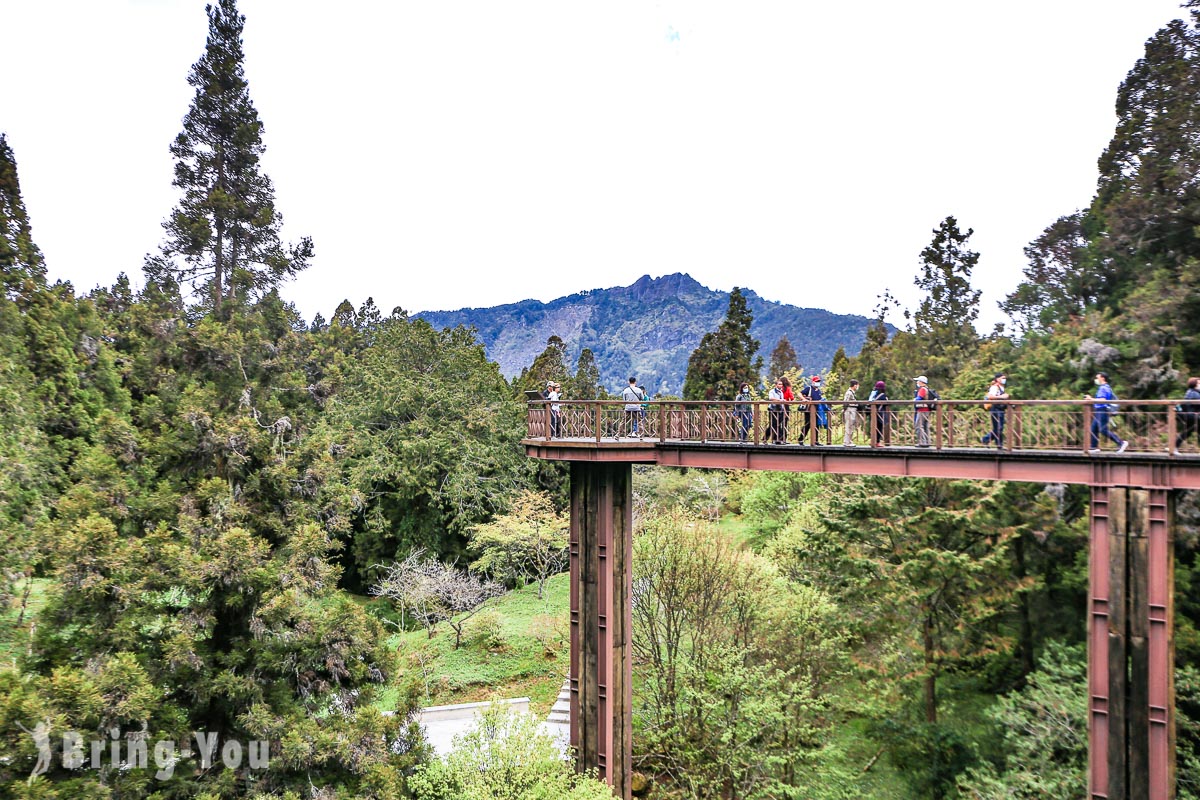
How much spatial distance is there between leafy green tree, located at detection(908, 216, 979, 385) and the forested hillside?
109 metres

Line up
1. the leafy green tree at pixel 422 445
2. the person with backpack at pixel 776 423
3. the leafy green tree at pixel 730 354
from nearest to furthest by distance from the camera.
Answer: the person with backpack at pixel 776 423 < the leafy green tree at pixel 422 445 < the leafy green tree at pixel 730 354

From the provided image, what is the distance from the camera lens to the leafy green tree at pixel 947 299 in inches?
1373

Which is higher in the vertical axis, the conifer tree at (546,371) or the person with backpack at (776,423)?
the conifer tree at (546,371)

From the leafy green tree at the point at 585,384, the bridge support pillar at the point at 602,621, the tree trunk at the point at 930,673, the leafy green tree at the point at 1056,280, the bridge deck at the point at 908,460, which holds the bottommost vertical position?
the tree trunk at the point at 930,673

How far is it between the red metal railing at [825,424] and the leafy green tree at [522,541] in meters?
11.6

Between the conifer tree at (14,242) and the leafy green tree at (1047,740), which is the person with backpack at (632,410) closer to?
the leafy green tree at (1047,740)

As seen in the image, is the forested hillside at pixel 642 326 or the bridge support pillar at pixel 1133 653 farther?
the forested hillside at pixel 642 326

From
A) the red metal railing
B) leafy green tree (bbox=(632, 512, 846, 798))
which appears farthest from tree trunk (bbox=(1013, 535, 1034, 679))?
leafy green tree (bbox=(632, 512, 846, 798))

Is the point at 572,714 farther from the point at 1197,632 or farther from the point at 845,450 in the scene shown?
the point at 1197,632

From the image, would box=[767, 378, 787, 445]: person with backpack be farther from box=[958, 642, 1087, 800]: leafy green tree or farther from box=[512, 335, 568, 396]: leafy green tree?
box=[512, 335, 568, 396]: leafy green tree

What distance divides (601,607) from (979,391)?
13.3 m

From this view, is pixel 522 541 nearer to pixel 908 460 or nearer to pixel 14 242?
pixel 908 460

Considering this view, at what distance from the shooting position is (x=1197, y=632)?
40.9 feet

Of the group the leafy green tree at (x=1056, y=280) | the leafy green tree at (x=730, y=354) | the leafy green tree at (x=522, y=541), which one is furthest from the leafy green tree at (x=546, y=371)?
the leafy green tree at (x=1056, y=280)
